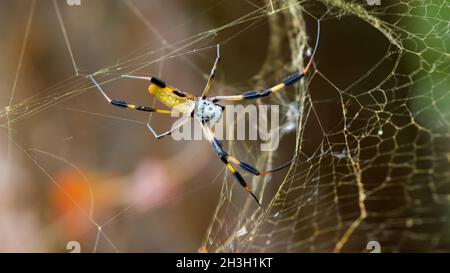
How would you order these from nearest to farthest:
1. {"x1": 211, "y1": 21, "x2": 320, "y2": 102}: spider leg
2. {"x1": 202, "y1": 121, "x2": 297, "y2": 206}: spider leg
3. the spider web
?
{"x1": 211, "y1": 21, "x2": 320, "y2": 102}: spider leg
{"x1": 202, "y1": 121, "x2": 297, "y2": 206}: spider leg
the spider web

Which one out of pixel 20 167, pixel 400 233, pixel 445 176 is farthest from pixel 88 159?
pixel 445 176

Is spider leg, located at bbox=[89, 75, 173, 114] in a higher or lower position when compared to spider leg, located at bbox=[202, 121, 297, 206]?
higher

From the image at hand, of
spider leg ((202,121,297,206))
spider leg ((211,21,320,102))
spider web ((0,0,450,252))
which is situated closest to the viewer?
spider leg ((211,21,320,102))

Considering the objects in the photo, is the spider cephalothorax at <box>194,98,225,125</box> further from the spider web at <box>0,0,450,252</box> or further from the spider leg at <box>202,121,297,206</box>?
the spider web at <box>0,0,450,252</box>

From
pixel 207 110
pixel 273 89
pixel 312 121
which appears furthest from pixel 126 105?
pixel 312 121

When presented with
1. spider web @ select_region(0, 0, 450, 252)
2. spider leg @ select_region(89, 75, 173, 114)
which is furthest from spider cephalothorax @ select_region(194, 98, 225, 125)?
spider web @ select_region(0, 0, 450, 252)

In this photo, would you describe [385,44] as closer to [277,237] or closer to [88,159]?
[277,237]
